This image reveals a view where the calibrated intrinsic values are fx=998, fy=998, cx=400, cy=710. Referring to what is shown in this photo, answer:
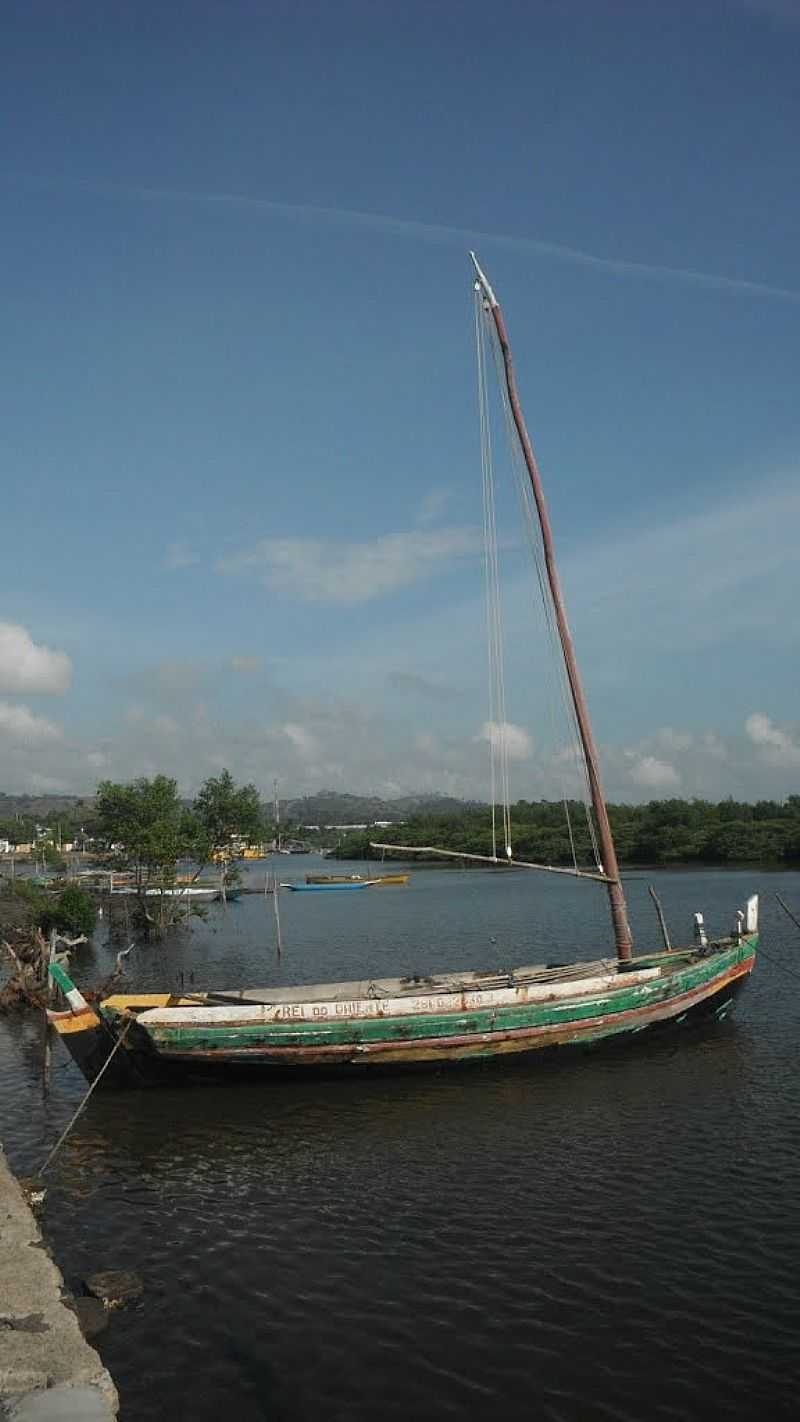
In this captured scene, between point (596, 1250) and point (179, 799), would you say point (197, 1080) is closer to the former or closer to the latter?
point (596, 1250)

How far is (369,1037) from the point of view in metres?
23.0

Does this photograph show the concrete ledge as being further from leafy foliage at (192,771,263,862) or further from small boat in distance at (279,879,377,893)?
small boat in distance at (279,879,377,893)

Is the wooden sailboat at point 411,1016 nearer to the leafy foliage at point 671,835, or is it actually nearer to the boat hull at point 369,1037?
the boat hull at point 369,1037

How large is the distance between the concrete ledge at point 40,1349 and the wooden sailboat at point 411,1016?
27.2 ft

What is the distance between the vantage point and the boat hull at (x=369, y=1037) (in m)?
22.5

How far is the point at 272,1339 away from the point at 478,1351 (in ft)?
8.45

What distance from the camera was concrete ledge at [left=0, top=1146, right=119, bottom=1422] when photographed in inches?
362

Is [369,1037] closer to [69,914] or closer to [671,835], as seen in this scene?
[69,914]

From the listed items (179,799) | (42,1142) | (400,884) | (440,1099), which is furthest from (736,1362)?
(400,884)

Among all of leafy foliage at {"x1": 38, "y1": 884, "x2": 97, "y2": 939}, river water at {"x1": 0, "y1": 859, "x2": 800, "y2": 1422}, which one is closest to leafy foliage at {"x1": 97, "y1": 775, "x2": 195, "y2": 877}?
leafy foliage at {"x1": 38, "y1": 884, "x2": 97, "y2": 939}

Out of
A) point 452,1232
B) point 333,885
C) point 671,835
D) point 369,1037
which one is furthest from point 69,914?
point 671,835

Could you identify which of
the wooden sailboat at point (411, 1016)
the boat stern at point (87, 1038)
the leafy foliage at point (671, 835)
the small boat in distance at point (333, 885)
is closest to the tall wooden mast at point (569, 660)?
the wooden sailboat at point (411, 1016)

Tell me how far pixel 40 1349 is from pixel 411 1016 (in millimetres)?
13445

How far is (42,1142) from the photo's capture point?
2042cm
